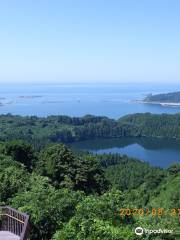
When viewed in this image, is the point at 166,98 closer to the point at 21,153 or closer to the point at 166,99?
the point at 166,99

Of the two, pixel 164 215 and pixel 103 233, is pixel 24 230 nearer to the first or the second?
pixel 103 233

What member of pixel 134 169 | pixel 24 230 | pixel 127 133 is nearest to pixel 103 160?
pixel 134 169

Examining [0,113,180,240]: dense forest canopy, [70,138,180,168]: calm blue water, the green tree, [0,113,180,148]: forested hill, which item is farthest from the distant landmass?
the green tree

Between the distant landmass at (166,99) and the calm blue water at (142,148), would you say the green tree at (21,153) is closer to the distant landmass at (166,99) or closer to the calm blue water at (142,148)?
the calm blue water at (142,148)

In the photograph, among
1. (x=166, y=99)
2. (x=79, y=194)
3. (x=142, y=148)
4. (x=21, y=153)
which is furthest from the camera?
(x=166, y=99)

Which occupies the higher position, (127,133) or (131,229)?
(131,229)

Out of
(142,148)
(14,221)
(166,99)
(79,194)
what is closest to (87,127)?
(142,148)
